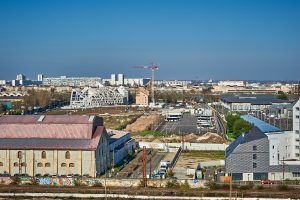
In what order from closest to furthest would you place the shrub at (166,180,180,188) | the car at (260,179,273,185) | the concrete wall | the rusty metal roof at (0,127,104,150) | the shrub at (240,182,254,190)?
the shrub at (240,182,254,190) → the shrub at (166,180,180,188) → the car at (260,179,273,185) → the rusty metal roof at (0,127,104,150) → the concrete wall

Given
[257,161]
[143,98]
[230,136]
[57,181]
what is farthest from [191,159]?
[143,98]

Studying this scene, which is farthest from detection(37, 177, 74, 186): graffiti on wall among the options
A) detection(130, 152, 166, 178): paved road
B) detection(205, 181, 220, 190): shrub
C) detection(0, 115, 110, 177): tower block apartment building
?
detection(205, 181, 220, 190): shrub

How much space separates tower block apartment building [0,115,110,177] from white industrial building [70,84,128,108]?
1577 inches

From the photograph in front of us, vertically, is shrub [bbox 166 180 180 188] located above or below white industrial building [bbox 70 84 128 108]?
below

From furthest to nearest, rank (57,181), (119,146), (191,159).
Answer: (191,159) → (119,146) → (57,181)

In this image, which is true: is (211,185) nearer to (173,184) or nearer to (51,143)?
(173,184)

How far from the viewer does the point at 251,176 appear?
55.5 feet

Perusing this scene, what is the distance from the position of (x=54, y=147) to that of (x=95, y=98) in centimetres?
4442

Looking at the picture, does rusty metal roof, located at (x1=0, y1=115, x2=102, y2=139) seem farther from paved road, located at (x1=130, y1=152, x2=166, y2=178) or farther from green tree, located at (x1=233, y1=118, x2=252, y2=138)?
green tree, located at (x1=233, y1=118, x2=252, y2=138)

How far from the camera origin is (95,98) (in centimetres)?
6200

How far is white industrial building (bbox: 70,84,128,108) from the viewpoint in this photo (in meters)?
60.4

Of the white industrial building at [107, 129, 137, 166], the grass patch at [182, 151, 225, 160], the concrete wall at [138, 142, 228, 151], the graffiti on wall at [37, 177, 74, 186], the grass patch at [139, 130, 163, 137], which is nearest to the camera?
the graffiti on wall at [37, 177, 74, 186]

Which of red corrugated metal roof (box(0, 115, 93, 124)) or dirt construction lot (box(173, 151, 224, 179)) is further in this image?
dirt construction lot (box(173, 151, 224, 179))

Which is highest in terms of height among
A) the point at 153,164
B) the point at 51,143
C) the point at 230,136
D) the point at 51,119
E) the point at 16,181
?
the point at 51,119
